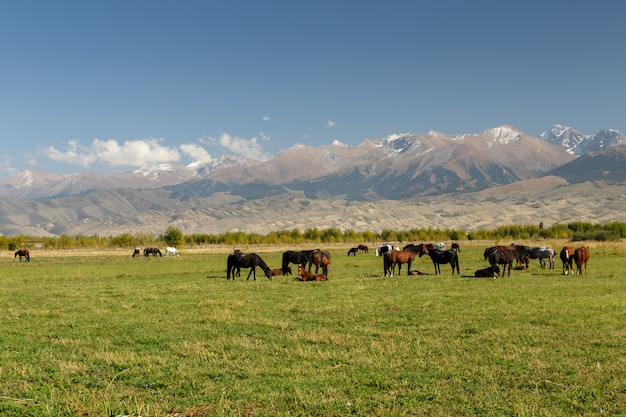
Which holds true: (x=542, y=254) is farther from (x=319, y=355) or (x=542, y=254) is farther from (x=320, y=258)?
(x=319, y=355)

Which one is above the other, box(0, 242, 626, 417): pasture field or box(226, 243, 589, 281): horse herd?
box(226, 243, 589, 281): horse herd

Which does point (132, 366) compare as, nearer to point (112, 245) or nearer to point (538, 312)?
point (538, 312)

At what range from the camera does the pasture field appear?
889cm

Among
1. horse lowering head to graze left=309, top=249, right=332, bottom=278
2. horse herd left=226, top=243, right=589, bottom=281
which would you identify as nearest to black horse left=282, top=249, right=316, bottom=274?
horse herd left=226, top=243, right=589, bottom=281

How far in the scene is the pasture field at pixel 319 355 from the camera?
8891 millimetres

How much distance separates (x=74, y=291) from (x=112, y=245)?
11974cm

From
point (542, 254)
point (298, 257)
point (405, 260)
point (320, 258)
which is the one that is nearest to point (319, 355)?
point (405, 260)

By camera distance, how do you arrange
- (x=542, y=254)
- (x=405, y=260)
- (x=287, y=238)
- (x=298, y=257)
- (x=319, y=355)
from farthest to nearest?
(x=287, y=238)
(x=542, y=254)
(x=298, y=257)
(x=405, y=260)
(x=319, y=355)

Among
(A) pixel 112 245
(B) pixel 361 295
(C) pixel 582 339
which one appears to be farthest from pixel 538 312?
(A) pixel 112 245

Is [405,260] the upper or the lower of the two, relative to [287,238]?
lower

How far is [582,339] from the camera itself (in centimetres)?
1362

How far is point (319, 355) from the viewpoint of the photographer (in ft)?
40.1

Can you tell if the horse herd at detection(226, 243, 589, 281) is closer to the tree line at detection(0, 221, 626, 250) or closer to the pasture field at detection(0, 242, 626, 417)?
the pasture field at detection(0, 242, 626, 417)

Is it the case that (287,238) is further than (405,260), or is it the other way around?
(287,238)
